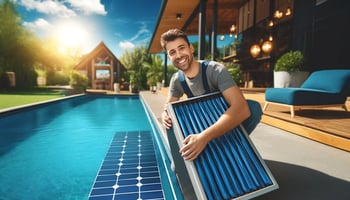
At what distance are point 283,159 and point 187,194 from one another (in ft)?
4.06

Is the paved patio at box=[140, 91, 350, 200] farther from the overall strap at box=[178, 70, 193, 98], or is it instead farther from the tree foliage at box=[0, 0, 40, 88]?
the tree foliage at box=[0, 0, 40, 88]

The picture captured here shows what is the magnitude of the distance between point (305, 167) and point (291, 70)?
4210 millimetres

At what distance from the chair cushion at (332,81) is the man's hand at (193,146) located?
12.0 feet

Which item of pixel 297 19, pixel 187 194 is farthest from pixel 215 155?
pixel 297 19

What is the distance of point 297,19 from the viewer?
7.15 metres

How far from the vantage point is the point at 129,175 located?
2.84m

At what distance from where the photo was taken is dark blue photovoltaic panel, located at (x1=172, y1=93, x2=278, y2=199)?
124cm

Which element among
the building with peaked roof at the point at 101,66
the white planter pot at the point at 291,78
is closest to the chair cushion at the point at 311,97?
the white planter pot at the point at 291,78

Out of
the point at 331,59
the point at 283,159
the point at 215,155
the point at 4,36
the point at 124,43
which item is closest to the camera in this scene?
the point at 215,155

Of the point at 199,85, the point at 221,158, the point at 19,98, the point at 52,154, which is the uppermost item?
the point at 199,85

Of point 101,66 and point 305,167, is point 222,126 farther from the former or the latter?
point 101,66

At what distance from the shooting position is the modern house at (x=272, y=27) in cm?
649

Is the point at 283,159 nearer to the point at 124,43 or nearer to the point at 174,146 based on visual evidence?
the point at 174,146

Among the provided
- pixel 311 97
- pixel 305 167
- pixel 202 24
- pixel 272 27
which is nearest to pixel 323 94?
pixel 311 97
